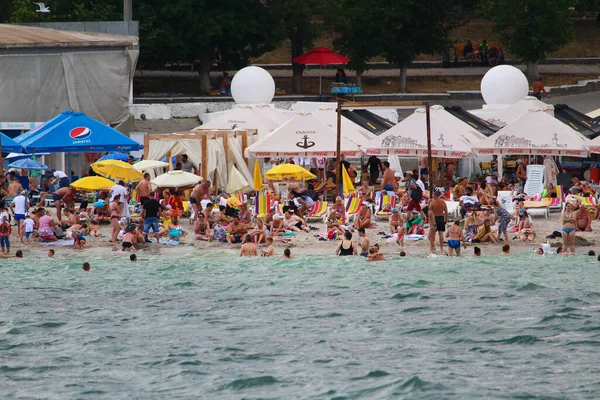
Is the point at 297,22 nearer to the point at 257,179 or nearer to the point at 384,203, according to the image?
the point at 257,179

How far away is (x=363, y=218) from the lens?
28953 mm

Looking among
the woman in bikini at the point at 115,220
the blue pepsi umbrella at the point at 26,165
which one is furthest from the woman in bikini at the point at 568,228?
the blue pepsi umbrella at the point at 26,165

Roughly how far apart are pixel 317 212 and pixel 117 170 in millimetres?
5311

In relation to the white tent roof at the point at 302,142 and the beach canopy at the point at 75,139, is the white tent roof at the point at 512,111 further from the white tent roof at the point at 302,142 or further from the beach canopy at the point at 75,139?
the beach canopy at the point at 75,139

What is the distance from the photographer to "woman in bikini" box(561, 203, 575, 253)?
2634cm

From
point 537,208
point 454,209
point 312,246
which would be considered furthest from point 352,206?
point 537,208

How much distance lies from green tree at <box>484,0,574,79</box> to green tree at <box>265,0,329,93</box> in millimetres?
7631

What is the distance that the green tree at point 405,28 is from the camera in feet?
171

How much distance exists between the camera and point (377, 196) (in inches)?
1254

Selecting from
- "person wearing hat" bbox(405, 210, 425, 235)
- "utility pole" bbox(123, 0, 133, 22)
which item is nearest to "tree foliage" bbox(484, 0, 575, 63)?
"utility pole" bbox(123, 0, 133, 22)

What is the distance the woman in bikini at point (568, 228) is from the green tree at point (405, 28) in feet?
86.8

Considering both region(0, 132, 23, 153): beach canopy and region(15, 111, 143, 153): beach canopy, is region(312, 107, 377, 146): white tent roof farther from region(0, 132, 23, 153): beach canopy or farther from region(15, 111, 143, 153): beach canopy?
region(0, 132, 23, 153): beach canopy

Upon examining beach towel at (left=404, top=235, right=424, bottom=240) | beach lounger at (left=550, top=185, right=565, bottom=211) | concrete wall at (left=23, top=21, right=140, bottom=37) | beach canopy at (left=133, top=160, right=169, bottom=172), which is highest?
concrete wall at (left=23, top=21, right=140, bottom=37)

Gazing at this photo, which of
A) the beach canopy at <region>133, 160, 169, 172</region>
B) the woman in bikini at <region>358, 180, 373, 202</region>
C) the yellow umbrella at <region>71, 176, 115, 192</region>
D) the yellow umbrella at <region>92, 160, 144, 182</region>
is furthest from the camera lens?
the beach canopy at <region>133, 160, 169, 172</region>
